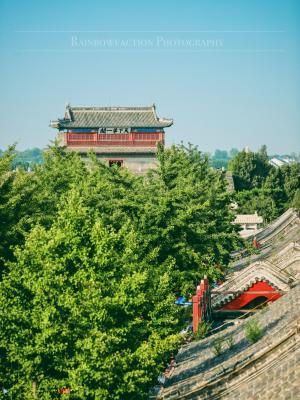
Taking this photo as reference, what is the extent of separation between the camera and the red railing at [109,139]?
72.1m

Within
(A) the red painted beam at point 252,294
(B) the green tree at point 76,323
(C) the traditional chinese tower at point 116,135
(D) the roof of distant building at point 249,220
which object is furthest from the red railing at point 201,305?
(D) the roof of distant building at point 249,220

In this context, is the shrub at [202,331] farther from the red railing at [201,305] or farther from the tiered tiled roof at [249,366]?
the tiered tiled roof at [249,366]

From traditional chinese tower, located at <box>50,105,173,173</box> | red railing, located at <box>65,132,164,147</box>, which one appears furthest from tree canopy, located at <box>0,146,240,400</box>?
red railing, located at <box>65,132,164,147</box>

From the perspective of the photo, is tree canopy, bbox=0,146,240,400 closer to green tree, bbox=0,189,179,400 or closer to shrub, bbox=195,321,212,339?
green tree, bbox=0,189,179,400

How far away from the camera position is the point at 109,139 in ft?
237

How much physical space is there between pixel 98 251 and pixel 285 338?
5484 mm

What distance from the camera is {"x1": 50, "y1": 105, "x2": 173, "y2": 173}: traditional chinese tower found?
7125 cm

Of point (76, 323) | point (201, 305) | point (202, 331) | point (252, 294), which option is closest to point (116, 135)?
point (252, 294)

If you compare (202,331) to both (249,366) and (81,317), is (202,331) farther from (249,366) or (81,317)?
(81,317)

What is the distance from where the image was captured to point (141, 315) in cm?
2094

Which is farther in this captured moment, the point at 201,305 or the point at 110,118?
the point at 110,118

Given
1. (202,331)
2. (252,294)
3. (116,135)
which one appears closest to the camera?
(202,331)

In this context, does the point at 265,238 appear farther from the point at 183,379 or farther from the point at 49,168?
the point at 183,379

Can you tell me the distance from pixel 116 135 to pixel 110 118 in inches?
85.1
